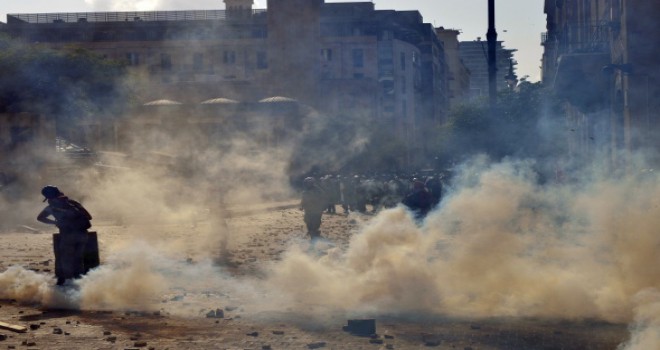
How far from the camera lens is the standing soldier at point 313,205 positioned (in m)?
18.8

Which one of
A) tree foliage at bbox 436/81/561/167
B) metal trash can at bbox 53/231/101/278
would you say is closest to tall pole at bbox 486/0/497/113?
tree foliage at bbox 436/81/561/167

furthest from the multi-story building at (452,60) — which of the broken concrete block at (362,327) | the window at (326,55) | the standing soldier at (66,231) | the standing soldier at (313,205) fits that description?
the broken concrete block at (362,327)

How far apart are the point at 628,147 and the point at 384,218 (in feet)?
34.0

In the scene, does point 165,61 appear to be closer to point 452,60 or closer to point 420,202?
point 452,60

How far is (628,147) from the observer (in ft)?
68.8

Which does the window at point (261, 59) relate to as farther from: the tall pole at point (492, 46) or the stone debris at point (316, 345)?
the stone debris at point (316, 345)

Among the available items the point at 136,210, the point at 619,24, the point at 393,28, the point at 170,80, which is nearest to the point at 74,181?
the point at 136,210

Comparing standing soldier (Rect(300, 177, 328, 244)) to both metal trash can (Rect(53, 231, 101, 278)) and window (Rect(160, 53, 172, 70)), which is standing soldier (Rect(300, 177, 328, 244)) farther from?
window (Rect(160, 53, 172, 70))

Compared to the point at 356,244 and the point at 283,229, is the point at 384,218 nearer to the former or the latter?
the point at 356,244

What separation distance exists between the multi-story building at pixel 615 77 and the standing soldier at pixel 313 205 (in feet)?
20.0

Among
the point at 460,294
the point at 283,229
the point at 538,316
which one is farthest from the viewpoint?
the point at 283,229

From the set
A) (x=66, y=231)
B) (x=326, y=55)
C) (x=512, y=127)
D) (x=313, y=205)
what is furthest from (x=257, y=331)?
(x=326, y=55)

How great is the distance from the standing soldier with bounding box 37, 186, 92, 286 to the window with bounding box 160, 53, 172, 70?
201 ft

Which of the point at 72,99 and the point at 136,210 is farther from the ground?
the point at 72,99
